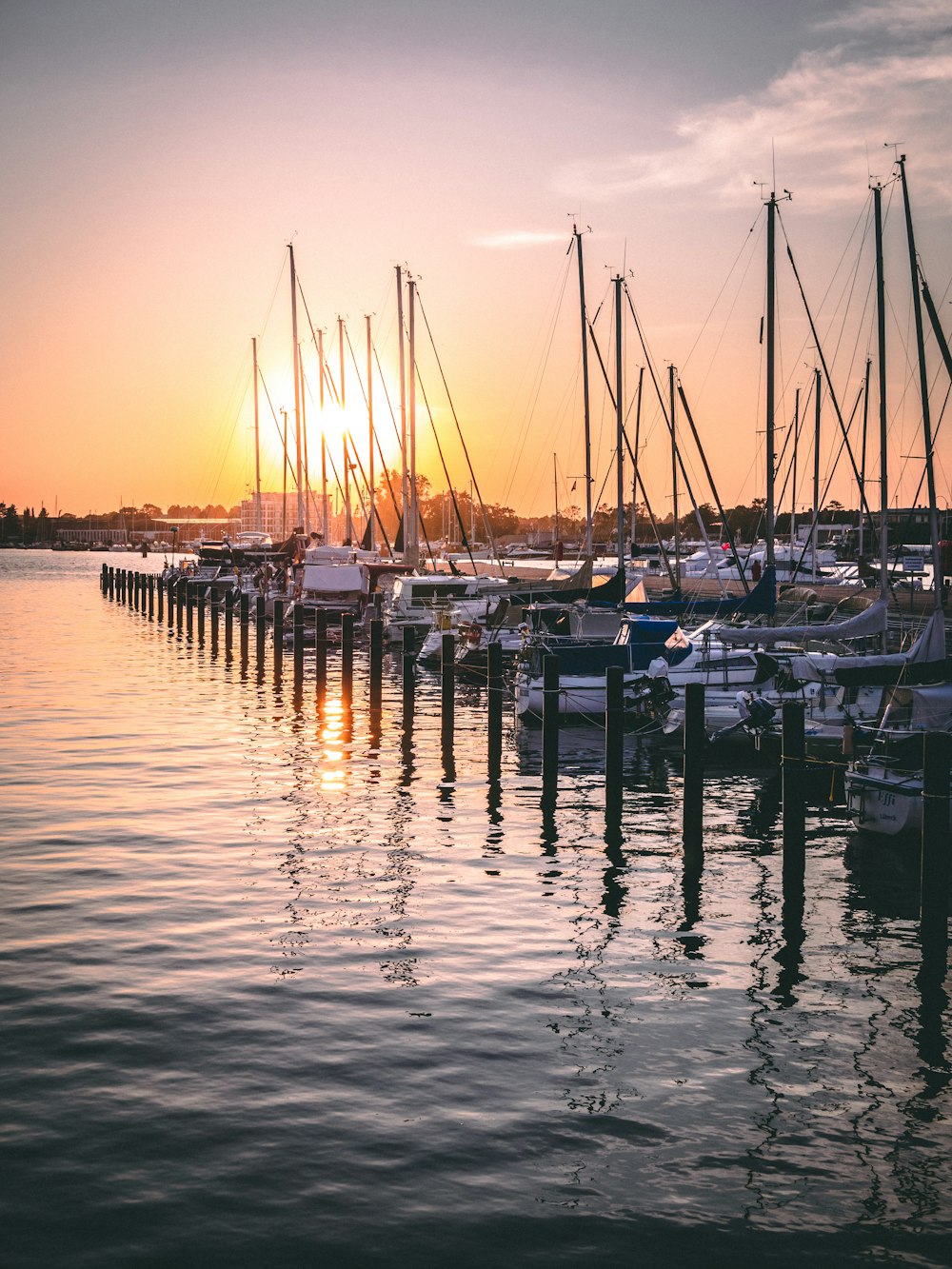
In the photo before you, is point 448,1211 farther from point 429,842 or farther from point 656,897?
point 429,842

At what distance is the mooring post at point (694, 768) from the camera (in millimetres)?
17094

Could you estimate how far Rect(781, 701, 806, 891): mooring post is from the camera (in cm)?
1482

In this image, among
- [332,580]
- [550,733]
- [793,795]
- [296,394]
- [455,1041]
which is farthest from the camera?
[296,394]

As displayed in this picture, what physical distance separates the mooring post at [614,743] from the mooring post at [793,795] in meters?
4.38

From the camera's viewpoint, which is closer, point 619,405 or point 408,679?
point 408,679

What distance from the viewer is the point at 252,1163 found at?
888 cm

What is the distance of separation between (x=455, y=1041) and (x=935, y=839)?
18.2 feet

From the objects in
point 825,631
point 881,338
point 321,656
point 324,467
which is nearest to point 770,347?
point 881,338

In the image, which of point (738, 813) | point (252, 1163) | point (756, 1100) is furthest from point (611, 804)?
point (252, 1163)

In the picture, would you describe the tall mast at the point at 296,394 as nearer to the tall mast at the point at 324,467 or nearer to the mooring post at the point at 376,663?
the tall mast at the point at 324,467

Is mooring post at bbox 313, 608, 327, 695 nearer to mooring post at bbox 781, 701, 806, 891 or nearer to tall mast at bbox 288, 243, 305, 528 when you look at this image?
mooring post at bbox 781, 701, 806, 891

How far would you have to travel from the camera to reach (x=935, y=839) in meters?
13.4

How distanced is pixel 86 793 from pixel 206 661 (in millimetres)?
24012

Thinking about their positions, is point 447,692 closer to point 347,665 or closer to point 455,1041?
point 347,665
